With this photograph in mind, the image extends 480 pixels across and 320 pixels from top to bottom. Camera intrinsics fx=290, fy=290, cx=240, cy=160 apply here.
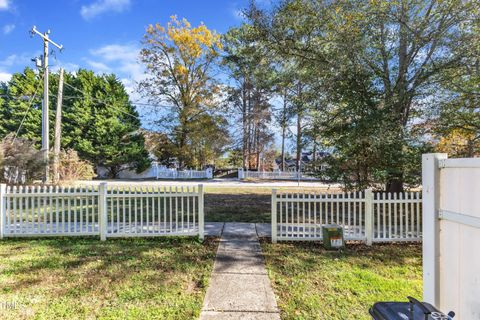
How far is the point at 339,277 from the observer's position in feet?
12.9

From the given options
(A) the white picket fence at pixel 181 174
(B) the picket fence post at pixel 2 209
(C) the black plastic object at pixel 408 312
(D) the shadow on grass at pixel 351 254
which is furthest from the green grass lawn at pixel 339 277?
(A) the white picket fence at pixel 181 174

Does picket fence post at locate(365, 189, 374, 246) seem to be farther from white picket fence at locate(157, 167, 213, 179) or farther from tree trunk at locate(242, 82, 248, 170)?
tree trunk at locate(242, 82, 248, 170)

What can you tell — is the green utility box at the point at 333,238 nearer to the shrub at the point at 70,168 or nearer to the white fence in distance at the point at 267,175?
the shrub at the point at 70,168

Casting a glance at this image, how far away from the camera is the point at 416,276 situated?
403 cm

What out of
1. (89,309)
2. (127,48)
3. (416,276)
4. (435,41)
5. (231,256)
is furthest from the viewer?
(127,48)

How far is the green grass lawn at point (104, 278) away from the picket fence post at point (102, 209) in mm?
214

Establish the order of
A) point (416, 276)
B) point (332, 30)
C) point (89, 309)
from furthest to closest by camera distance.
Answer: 1. point (332, 30)
2. point (416, 276)
3. point (89, 309)

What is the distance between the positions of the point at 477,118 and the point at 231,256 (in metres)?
6.75

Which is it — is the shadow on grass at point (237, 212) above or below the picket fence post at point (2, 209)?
below

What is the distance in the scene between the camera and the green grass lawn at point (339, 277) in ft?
10.4

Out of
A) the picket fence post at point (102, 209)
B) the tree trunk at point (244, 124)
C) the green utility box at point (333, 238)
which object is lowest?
the green utility box at point (333, 238)

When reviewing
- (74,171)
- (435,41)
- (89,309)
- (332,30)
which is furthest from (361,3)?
(74,171)

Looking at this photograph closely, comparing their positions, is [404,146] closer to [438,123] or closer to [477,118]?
[438,123]

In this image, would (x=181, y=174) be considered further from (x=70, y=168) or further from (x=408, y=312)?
(x=408, y=312)
